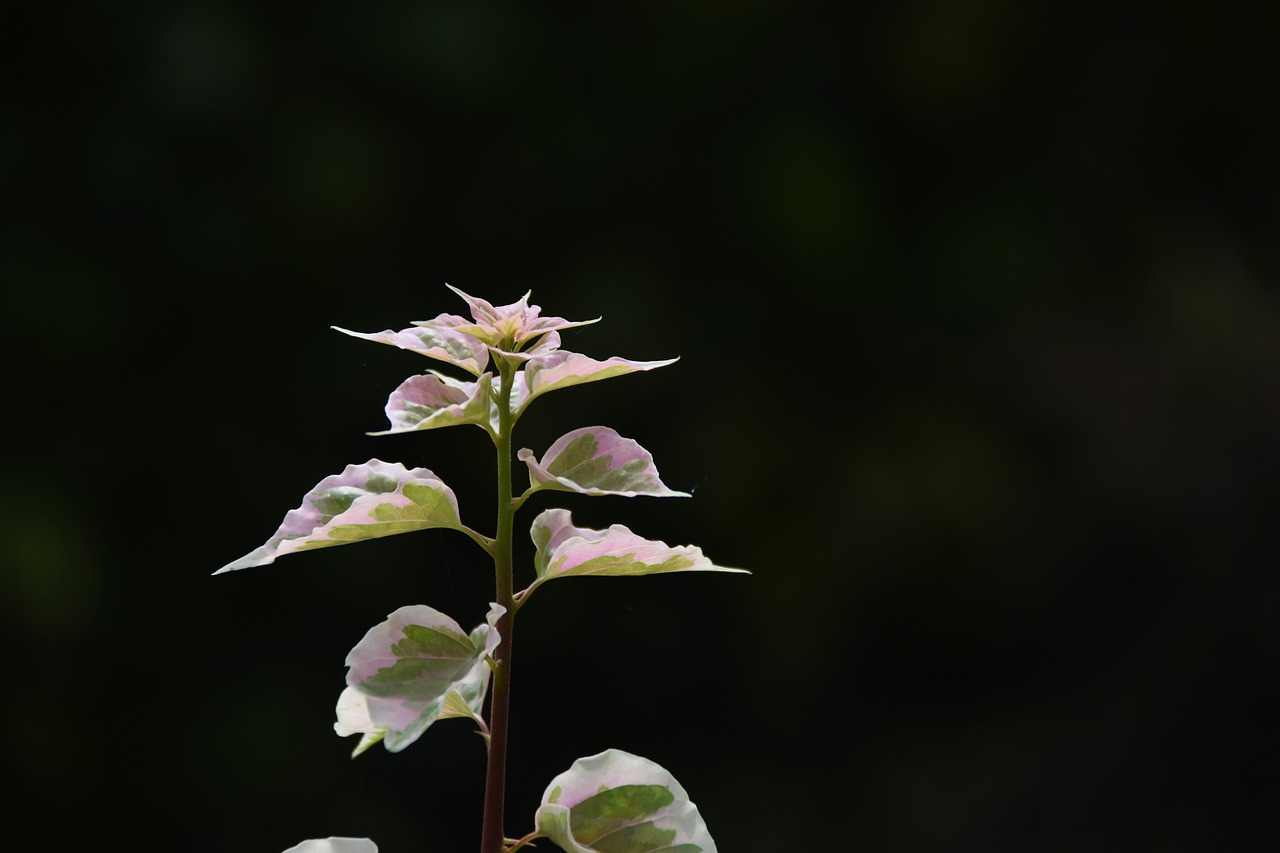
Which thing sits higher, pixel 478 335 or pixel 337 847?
pixel 478 335

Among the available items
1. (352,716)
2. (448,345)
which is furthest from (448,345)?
(352,716)

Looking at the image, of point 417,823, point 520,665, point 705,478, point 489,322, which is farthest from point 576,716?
point 489,322

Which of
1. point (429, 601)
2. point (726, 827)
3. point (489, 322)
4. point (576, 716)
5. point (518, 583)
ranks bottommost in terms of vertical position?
point (489, 322)

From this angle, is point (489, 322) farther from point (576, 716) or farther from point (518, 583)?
point (518, 583)

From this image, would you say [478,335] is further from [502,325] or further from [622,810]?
[622,810]

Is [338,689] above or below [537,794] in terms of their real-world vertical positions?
above

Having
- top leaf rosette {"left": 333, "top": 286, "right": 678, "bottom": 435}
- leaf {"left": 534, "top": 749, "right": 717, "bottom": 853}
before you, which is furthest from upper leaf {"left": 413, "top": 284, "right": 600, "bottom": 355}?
leaf {"left": 534, "top": 749, "right": 717, "bottom": 853}

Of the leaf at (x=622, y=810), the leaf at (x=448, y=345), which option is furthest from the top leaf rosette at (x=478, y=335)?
the leaf at (x=622, y=810)

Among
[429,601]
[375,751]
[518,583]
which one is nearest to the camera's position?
[375,751]
